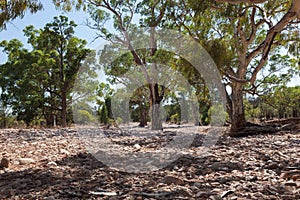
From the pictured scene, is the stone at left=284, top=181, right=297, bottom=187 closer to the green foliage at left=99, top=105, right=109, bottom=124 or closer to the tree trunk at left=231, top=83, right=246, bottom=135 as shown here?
the tree trunk at left=231, top=83, right=246, bottom=135

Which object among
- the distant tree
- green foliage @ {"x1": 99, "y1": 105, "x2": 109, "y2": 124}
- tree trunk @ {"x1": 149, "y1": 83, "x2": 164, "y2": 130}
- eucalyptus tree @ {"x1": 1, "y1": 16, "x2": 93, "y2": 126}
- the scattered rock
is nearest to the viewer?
the scattered rock

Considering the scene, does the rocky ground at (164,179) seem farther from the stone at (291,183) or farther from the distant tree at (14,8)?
the distant tree at (14,8)

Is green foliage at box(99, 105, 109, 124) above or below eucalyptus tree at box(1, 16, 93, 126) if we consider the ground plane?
below

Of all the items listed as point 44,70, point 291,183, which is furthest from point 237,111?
point 44,70

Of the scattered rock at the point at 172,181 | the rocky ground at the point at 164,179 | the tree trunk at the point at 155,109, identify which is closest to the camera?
the rocky ground at the point at 164,179

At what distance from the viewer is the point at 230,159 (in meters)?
3.73

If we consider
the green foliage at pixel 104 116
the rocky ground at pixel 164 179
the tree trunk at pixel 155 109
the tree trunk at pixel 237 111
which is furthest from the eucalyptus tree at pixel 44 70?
the rocky ground at pixel 164 179

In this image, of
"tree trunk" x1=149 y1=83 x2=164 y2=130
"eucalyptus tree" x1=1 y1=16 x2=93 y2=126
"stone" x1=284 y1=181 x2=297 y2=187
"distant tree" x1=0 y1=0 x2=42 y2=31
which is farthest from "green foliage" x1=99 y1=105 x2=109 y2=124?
"stone" x1=284 y1=181 x2=297 y2=187

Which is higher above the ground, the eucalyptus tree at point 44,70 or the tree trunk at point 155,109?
the eucalyptus tree at point 44,70

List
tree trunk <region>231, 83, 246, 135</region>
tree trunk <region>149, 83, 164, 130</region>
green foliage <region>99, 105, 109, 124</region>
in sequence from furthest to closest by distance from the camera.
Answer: green foliage <region>99, 105, 109, 124</region>
tree trunk <region>149, 83, 164, 130</region>
tree trunk <region>231, 83, 246, 135</region>

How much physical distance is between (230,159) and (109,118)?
18.4 metres

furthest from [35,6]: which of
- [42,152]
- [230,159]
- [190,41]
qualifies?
[190,41]

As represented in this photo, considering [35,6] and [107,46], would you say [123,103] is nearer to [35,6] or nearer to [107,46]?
[107,46]

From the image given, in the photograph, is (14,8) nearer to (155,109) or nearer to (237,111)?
(237,111)
